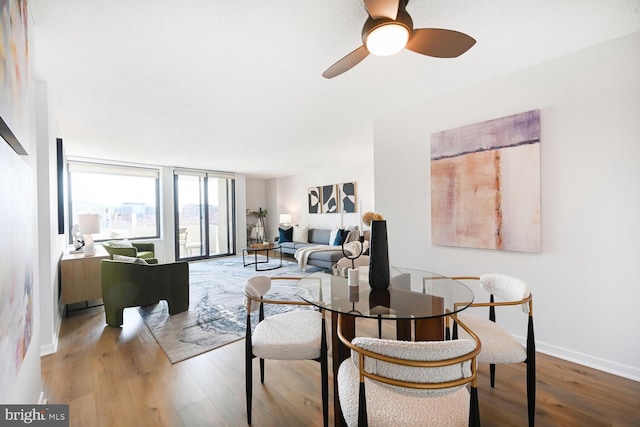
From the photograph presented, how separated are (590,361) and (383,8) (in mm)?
2786

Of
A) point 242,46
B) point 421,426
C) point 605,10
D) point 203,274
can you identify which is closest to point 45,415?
point 421,426

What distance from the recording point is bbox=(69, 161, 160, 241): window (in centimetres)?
530

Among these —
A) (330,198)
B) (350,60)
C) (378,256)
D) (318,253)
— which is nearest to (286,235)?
(330,198)

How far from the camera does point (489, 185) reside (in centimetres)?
240

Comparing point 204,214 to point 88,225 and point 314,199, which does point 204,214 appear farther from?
point 88,225

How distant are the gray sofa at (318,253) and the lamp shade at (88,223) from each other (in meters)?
3.53

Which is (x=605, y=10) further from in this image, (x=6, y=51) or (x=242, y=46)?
(x=6, y=51)

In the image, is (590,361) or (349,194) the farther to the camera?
(349,194)

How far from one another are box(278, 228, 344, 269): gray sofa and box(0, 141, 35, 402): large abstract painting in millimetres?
4294

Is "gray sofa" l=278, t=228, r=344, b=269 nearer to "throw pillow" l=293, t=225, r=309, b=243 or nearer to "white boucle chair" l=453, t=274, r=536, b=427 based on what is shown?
"throw pillow" l=293, t=225, r=309, b=243

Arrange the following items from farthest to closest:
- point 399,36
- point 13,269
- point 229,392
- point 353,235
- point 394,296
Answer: point 353,235 → point 229,392 → point 394,296 → point 399,36 → point 13,269

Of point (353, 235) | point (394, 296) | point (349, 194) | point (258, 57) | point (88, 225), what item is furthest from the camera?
point (349, 194)

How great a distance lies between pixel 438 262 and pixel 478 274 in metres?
0.37

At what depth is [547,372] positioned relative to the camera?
197 centimetres
